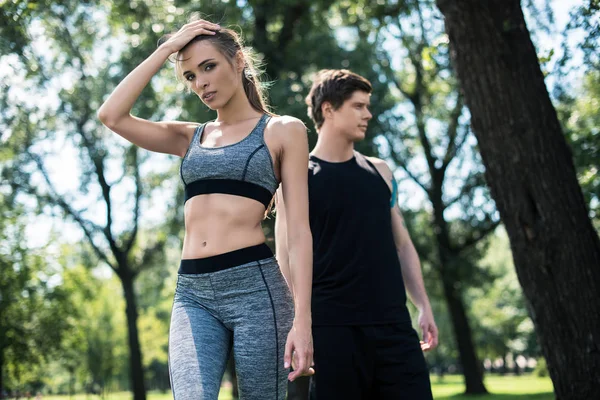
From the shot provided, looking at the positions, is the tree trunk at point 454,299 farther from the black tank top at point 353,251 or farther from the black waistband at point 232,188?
the black waistband at point 232,188

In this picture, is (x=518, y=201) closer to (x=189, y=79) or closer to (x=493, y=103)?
(x=493, y=103)

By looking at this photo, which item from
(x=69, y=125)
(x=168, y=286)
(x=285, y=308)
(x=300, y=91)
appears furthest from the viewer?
(x=168, y=286)

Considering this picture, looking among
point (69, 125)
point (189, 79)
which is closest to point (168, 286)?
point (69, 125)

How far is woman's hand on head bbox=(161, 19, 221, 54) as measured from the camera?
10.6 ft

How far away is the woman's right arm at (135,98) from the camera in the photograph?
323 cm

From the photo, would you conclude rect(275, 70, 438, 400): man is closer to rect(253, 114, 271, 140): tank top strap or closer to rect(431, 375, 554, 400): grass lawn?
rect(253, 114, 271, 140): tank top strap

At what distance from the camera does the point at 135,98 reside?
3.30 meters

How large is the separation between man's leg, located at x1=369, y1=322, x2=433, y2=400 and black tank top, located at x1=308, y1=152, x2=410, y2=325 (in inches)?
3.1

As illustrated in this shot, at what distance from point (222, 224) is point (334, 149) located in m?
1.72

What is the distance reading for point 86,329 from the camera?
135 feet

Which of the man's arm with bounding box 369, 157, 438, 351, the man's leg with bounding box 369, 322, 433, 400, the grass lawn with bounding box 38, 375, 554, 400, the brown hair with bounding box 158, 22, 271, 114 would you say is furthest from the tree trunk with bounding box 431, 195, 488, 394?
the brown hair with bounding box 158, 22, 271, 114

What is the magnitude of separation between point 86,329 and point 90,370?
350cm

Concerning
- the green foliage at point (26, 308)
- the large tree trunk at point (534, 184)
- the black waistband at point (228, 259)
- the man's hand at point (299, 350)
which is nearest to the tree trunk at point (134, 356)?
the green foliage at point (26, 308)

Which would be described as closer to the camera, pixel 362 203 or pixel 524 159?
pixel 362 203
